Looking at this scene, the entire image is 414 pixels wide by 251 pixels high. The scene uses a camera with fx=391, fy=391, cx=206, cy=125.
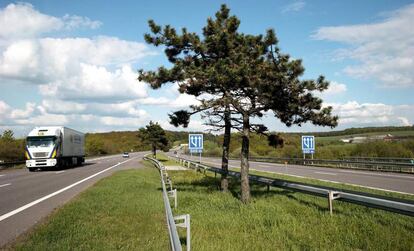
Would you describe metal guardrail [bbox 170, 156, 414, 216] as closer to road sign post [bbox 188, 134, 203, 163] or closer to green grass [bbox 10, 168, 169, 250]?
green grass [bbox 10, 168, 169, 250]

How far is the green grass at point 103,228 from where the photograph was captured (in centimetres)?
713

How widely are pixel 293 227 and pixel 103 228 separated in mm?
4162

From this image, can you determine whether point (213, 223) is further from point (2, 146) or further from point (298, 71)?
point (2, 146)

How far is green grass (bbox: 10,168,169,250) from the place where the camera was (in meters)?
7.13

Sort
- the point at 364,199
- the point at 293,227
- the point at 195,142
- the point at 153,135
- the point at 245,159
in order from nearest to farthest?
the point at 293,227
the point at 364,199
the point at 245,159
the point at 195,142
the point at 153,135

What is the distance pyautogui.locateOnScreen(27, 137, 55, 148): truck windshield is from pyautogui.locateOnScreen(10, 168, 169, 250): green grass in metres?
23.4

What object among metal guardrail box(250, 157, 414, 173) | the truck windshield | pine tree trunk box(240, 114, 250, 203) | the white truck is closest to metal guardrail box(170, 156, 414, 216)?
pine tree trunk box(240, 114, 250, 203)

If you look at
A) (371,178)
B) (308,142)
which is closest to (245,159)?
(371,178)

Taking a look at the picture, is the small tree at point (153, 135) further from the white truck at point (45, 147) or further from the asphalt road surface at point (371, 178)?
the asphalt road surface at point (371, 178)

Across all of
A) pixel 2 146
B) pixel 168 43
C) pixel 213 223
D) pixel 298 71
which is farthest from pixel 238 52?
pixel 2 146

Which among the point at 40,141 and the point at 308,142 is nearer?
the point at 308,142

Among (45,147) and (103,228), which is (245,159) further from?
(45,147)

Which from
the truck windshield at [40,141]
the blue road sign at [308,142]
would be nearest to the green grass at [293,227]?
the blue road sign at [308,142]

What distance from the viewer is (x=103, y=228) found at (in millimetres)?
8633
